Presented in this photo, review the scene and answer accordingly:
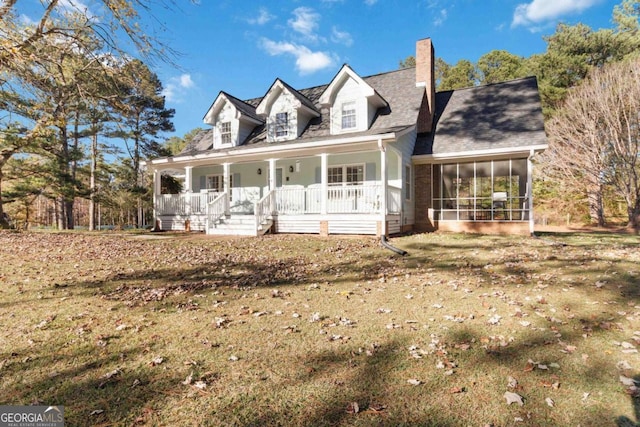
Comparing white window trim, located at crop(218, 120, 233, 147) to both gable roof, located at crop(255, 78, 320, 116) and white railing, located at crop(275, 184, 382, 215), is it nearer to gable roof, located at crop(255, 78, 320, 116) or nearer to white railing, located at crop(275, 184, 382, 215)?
gable roof, located at crop(255, 78, 320, 116)

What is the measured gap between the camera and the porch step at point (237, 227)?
43.4ft

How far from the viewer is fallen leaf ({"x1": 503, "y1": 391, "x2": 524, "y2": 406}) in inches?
102

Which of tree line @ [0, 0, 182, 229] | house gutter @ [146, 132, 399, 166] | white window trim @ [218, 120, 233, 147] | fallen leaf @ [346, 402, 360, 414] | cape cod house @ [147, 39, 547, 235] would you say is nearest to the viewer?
fallen leaf @ [346, 402, 360, 414]

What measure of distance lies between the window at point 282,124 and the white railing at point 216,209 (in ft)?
13.5

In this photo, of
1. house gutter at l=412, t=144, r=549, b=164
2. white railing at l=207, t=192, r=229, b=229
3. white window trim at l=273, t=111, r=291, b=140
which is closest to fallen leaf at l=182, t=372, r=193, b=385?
white railing at l=207, t=192, r=229, b=229

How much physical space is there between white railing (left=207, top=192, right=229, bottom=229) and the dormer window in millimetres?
4125

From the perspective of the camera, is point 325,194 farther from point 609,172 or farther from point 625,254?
point 609,172

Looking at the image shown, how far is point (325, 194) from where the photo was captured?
1273 centimetres

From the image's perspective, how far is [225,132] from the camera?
1758 centimetres

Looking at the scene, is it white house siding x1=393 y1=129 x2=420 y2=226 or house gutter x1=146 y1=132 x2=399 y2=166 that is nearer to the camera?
house gutter x1=146 y1=132 x2=399 y2=166

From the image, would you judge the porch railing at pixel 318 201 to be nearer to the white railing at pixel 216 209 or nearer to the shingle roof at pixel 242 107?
the white railing at pixel 216 209

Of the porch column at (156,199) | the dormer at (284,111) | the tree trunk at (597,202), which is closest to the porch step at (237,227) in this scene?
the porch column at (156,199)

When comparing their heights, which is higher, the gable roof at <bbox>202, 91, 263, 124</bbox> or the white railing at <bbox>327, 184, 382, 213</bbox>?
the gable roof at <bbox>202, 91, 263, 124</bbox>

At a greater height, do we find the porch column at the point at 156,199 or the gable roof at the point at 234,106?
the gable roof at the point at 234,106
